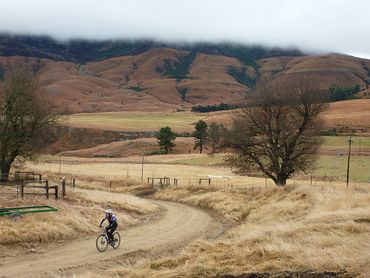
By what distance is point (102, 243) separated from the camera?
83.7 ft

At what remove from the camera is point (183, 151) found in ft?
466

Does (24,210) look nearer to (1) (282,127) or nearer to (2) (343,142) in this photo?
(1) (282,127)

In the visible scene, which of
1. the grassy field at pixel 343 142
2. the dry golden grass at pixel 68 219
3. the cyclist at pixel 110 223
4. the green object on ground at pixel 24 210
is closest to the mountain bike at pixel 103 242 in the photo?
the cyclist at pixel 110 223

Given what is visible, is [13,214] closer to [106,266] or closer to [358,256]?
[106,266]

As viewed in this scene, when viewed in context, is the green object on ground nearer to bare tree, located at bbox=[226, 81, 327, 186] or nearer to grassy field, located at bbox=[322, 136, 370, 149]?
bare tree, located at bbox=[226, 81, 327, 186]

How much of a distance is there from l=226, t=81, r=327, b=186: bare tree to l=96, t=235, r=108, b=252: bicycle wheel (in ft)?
84.5

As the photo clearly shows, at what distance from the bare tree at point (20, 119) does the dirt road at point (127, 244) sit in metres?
19.7

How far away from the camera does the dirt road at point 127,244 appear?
70.6 ft

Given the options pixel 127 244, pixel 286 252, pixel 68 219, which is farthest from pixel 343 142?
pixel 286 252

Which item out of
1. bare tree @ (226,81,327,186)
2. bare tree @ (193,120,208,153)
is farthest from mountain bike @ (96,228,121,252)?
bare tree @ (193,120,208,153)

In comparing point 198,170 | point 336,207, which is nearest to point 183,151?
point 198,170

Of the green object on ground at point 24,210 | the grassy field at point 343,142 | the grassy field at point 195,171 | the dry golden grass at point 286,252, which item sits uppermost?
the grassy field at point 343,142

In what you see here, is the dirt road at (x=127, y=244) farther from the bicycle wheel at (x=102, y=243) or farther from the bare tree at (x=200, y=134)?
the bare tree at (x=200, y=134)

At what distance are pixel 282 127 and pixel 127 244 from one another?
25127 mm
